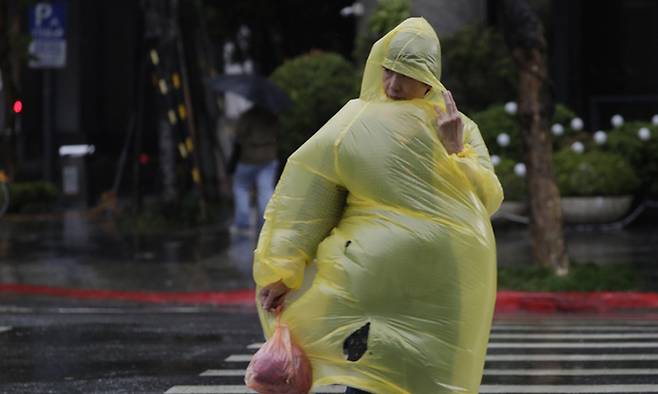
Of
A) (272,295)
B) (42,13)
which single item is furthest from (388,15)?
(272,295)

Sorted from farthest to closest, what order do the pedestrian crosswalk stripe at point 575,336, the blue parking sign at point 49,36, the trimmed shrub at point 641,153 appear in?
the blue parking sign at point 49,36 → the trimmed shrub at point 641,153 → the pedestrian crosswalk stripe at point 575,336

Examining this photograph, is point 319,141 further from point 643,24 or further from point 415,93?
point 643,24

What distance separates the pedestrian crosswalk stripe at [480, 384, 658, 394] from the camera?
318 inches

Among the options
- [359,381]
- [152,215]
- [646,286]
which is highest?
[359,381]

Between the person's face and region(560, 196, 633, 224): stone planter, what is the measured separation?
13493 millimetres

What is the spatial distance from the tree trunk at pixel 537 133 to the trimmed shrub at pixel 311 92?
27.9ft

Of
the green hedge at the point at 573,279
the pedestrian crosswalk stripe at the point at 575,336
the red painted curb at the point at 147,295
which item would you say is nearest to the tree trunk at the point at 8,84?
the red painted curb at the point at 147,295

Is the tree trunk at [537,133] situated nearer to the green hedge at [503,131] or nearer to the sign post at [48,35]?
the green hedge at [503,131]

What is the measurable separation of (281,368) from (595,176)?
13761mm

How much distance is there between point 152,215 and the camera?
68.0ft

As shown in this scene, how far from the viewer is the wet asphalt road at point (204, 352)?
27.5 ft

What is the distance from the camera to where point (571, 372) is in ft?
29.0

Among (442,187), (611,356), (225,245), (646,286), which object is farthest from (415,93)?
(225,245)

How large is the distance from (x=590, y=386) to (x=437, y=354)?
343 centimetres
